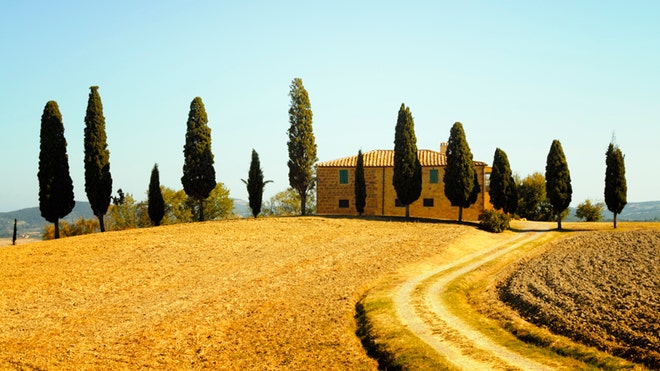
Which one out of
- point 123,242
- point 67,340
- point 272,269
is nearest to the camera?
point 67,340

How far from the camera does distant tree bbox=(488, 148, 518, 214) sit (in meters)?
59.7

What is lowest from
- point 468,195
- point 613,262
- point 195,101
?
point 613,262

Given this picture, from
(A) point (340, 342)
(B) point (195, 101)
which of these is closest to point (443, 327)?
(A) point (340, 342)

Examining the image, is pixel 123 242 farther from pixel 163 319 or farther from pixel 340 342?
pixel 340 342

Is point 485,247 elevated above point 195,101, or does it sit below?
below

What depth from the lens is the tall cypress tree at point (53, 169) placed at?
1964 inches

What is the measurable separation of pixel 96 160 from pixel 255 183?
56.2 feet

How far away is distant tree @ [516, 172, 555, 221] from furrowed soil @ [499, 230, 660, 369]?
4015 centimetres

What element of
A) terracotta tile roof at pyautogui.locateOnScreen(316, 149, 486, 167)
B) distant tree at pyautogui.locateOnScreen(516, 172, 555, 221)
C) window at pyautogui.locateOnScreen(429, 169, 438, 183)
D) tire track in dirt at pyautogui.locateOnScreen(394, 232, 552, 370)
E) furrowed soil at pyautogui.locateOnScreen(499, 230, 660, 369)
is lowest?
tire track in dirt at pyautogui.locateOnScreen(394, 232, 552, 370)

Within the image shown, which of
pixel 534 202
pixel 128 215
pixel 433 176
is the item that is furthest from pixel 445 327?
pixel 128 215

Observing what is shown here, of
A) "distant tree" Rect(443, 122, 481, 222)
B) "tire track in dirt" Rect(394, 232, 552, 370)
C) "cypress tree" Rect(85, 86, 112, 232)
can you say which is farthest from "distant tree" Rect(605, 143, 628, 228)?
"cypress tree" Rect(85, 86, 112, 232)

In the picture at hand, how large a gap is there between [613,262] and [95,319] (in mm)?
27518

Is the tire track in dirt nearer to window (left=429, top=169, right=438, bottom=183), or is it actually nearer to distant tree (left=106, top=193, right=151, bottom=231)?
window (left=429, top=169, right=438, bottom=183)

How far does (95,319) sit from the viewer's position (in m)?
26.1
